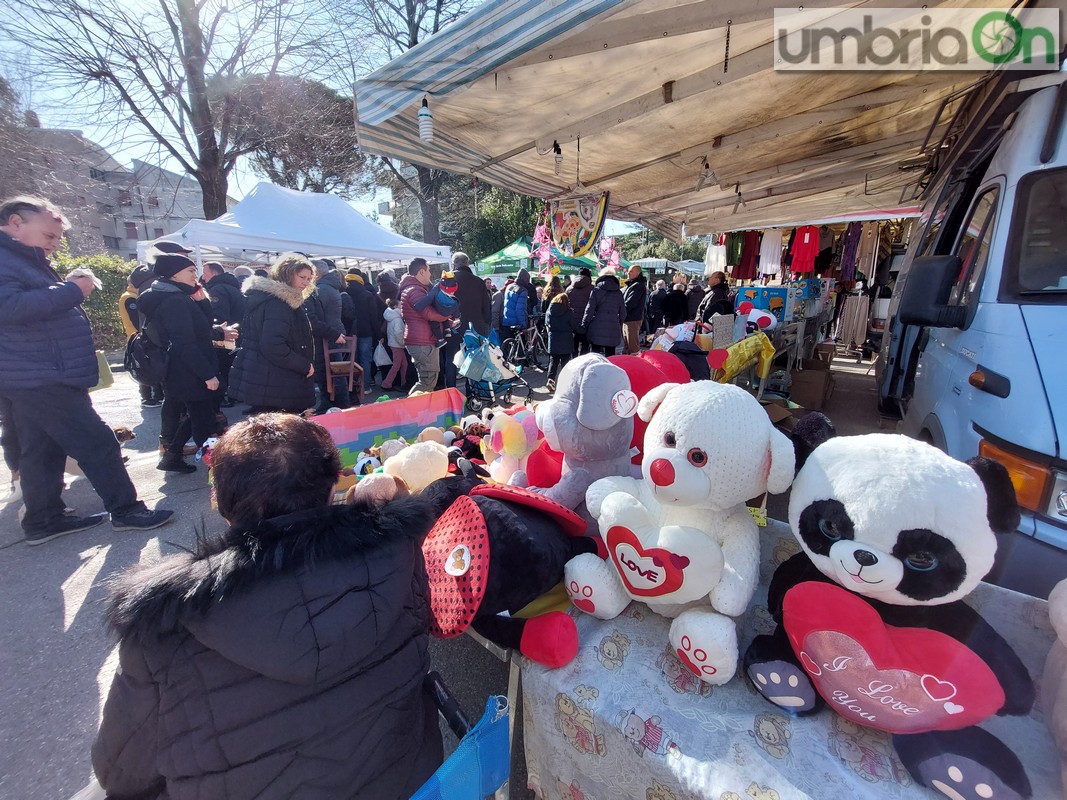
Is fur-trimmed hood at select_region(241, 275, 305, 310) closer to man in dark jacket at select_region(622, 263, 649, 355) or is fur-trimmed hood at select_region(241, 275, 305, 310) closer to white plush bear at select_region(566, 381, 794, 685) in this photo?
white plush bear at select_region(566, 381, 794, 685)

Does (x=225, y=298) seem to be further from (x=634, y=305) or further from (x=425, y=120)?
(x=634, y=305)

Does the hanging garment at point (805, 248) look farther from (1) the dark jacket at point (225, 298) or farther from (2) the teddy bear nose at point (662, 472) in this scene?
(1) the dark jacket at point (225, 298)

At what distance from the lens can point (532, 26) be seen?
2.08 meters

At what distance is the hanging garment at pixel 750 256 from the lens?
9500mm

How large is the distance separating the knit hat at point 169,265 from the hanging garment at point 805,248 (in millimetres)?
9691

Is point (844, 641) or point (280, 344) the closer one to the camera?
point (844, 641)

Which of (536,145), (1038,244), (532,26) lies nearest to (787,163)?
(536,145)

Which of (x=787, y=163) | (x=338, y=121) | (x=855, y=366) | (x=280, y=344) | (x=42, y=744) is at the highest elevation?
(x=338, y=121)

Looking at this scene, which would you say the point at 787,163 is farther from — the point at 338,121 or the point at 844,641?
the point at 338,121

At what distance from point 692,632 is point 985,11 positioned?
12.6 feet

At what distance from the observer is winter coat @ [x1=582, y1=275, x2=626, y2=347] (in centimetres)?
697

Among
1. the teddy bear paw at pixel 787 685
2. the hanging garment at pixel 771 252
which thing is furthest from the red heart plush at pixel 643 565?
the hanging garment at pixel 771 252

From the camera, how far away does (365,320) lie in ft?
23.6

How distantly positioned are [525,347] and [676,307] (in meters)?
3.22
